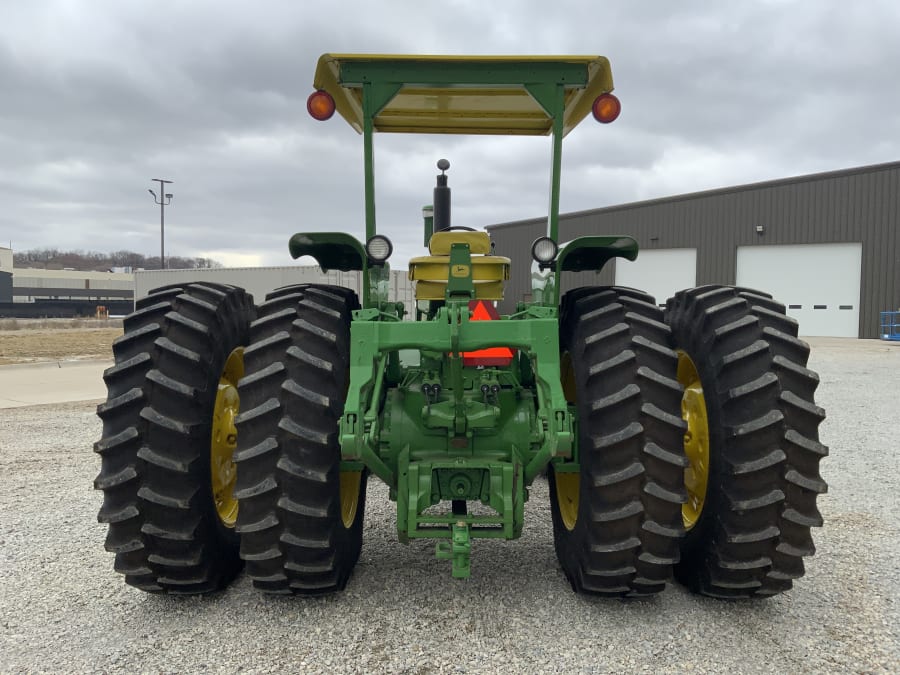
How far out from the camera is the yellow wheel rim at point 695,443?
327cm

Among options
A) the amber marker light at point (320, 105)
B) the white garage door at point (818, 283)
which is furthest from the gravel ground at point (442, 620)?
the white garage door at point (818, 283)

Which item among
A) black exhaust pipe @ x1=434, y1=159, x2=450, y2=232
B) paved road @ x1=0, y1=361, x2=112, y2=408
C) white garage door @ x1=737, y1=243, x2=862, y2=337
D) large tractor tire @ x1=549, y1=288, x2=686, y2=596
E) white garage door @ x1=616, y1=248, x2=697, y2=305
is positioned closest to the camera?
large tractor tire @ x1=549, y1=288, x2=686, y2=596

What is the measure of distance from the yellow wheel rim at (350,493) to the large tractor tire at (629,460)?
1.23m

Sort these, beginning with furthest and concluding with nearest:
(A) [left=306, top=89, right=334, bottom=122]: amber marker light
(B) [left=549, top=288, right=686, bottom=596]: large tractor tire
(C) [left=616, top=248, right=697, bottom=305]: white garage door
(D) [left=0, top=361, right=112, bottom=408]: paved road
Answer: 1. (C) [left=616, top=248, right=697, bottom=305]: white garage door
2. (D) [left=0, top=361, right=112, bottom=408]: paved road
3. (A) [left=306, top=89, right=334, bottom=122]: amber marker light
4. (B) [left=549, top=288, right=686, bottom=596]: large tractor tire

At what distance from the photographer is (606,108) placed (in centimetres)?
347

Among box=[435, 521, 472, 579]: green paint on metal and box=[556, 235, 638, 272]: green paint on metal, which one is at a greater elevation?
box=[556, 235, 638, 272]: green paint on metal

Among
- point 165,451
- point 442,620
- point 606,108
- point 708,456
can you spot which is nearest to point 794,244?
point 606,108

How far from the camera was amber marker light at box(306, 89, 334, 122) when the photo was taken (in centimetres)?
344

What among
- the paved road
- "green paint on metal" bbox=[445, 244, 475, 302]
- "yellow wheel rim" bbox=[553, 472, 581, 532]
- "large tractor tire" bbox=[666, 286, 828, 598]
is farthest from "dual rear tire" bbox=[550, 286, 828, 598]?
the paved road

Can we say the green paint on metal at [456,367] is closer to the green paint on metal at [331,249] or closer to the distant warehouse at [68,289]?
the green paint on metal at [331,249]

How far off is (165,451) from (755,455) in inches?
105

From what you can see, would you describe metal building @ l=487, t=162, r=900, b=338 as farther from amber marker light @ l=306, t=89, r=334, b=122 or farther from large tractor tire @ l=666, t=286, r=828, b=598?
large tractor tire @ l=666, t=286, r=828, b=598

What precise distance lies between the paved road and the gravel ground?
23.7 ft

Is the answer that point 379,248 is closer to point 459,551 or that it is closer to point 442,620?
point 459,551
